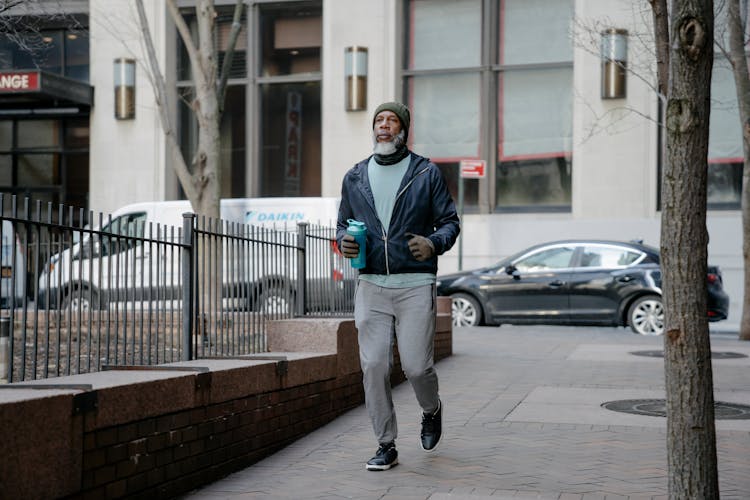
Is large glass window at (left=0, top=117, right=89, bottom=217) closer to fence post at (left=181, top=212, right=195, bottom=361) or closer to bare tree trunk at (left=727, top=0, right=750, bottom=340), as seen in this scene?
bare tree trunk at (left=727, top=0, right=750, bottom=340)

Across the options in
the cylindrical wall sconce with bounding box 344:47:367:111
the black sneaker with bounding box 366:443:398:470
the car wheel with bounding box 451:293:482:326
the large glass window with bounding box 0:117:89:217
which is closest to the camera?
the black sneaker with bounding box 366:443:398:470

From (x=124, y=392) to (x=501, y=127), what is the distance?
1835 centimetres

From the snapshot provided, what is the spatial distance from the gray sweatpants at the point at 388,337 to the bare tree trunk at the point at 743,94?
961cm

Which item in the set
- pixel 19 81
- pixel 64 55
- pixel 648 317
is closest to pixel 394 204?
pixel 648 317

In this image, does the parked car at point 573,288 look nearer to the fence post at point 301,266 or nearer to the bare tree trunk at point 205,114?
the bare tree trunk at point 205,114

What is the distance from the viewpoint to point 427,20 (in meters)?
23.3

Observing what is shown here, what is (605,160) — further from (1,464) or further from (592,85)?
(1,464)

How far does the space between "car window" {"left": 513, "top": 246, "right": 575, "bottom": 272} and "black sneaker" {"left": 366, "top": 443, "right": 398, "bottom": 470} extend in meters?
11.4

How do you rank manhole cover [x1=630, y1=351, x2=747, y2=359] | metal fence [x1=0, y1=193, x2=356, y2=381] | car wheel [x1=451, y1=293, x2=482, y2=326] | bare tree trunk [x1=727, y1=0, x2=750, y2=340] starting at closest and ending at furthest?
metal fence [x1=0, y1=193, x2=356, y2=381] < manhole cover [x1=630, y1=351, x2=747, y2=359] < bare tree trunk [x1=727, y1=0, x2=750, y2=340] < car wheel [x1=451, y1=293, x2=482, y2=326]

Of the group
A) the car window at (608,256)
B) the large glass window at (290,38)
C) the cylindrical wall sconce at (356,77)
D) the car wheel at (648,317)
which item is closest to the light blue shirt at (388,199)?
the car wheel at (648,317)

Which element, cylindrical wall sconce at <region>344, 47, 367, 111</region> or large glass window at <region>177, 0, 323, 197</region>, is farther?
large glass window at <region>177, 0, 323, 197</region>

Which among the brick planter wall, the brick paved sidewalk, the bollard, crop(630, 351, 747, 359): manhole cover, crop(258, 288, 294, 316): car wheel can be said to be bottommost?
crop(630, 351, 747, 359): manhole cover

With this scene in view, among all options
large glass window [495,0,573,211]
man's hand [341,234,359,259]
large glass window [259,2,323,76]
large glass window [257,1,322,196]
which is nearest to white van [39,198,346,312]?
man's hand [341,234,359,259]

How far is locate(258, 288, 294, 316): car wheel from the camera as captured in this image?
8156mm
